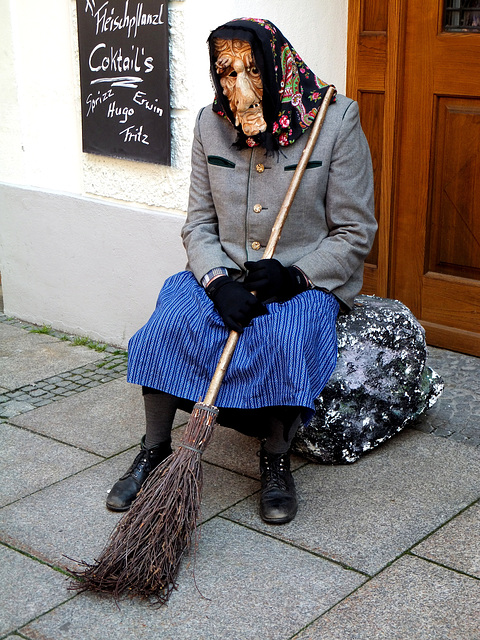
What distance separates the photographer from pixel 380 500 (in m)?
3.18

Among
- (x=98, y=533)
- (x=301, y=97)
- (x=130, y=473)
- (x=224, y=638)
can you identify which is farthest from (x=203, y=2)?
(x=224, y=638)

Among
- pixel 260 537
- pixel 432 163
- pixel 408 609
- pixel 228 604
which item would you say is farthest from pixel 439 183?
pixel 228 604

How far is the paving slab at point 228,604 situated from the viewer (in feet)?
8.25

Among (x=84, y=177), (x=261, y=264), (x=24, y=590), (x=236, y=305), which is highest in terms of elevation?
(x=84, y=177)

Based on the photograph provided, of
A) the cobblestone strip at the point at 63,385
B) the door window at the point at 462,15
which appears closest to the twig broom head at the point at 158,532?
the cobblestone strip at the point at 63,385

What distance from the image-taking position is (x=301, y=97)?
3197 mm

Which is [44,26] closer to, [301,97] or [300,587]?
[301,97]

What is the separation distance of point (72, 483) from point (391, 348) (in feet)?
4.56

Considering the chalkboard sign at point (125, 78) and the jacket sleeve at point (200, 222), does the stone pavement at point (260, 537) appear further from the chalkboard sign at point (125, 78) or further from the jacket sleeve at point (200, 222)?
the chalkboard sign at point (125, 78)

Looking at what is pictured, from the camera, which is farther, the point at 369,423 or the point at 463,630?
the point at 369,423

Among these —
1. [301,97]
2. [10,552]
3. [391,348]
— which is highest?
[301,97]

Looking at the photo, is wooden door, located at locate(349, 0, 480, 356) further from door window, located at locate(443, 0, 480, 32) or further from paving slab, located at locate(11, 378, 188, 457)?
paving slab, located at locate(11, 378, 188, 457)

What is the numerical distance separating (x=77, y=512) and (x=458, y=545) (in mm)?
1371

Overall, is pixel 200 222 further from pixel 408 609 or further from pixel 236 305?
pixel 408 609
